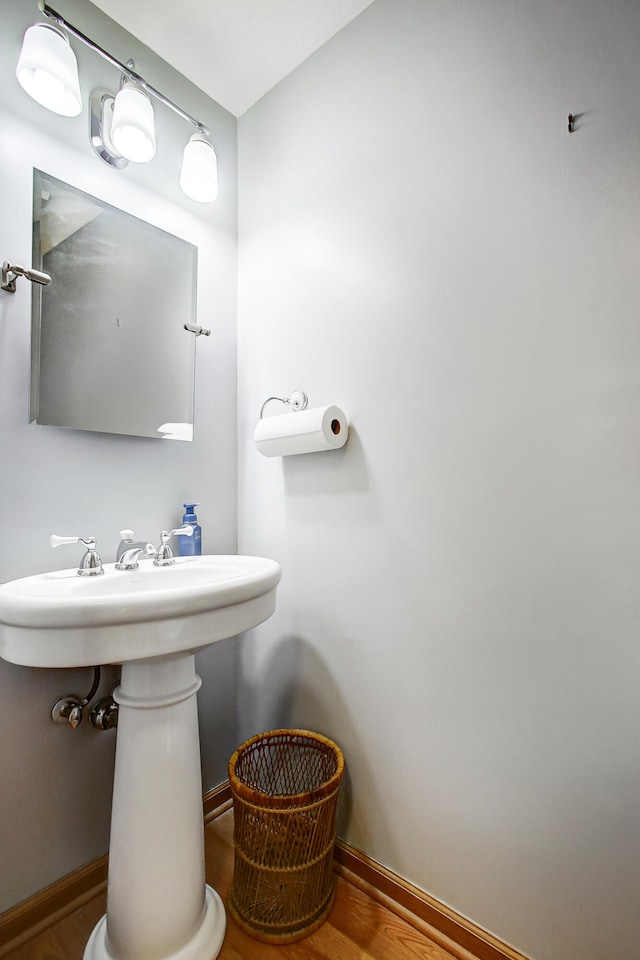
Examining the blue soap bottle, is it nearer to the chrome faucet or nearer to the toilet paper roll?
the chrome faucet

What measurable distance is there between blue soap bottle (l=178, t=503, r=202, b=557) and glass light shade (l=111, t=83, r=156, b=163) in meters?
0.95

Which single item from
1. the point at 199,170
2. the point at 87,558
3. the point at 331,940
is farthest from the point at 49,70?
the point at 331,940

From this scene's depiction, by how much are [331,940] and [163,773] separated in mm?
559

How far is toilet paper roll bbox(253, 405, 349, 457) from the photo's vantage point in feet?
3.71

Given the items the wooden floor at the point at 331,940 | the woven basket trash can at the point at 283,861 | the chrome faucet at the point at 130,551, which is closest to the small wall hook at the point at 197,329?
the chrome faucet at the point at 130,551

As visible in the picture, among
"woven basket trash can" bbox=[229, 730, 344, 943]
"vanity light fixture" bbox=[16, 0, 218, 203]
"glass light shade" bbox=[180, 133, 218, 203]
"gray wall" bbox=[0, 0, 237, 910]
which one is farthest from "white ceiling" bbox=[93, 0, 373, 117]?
"woven basket trash can" bbox=[229, 730, 344, 943]

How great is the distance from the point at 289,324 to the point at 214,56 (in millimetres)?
828

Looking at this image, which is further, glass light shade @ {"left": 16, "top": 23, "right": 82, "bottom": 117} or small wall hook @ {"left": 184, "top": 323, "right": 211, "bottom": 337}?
small wall hook @ {"left": 184, "top": 323, "right": 211, "bottom": 337}

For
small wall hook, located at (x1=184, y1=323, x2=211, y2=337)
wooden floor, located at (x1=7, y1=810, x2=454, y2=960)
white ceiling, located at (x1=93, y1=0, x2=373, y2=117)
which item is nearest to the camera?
wooden floor, located at (x1=7, y1=810, x2=454, y2=960)

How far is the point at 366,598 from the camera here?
1165 millimetres

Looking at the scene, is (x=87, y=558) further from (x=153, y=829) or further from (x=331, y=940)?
(x=331, y=940)

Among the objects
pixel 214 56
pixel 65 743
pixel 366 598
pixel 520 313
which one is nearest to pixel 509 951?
pixel 366 598

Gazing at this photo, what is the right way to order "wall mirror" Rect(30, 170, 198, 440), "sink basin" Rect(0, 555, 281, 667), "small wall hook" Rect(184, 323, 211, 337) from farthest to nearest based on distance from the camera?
"small wall hook" Rect(184, 323, 211, 337), "wall mirror" Rect(30, 170, 198, 440), "sink basin" Rect(0, 555, 281, 667)

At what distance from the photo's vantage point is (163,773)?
2.97 ft
